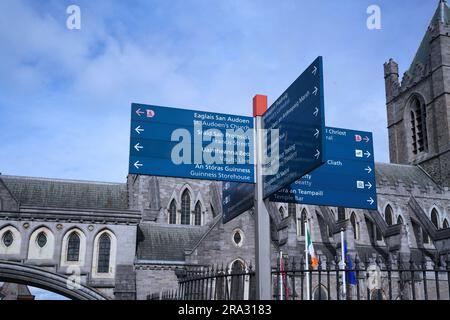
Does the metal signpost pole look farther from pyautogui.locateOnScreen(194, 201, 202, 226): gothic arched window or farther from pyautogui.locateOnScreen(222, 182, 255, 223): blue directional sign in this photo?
pyautogui.locateOnScreen(194, 201, 202, 226): gothic arched window

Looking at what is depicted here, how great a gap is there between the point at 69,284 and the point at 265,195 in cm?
1673

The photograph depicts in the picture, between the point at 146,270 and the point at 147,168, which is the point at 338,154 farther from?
the point at 146,270

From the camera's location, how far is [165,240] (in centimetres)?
2795

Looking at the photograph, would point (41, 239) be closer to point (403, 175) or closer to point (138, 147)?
point (138, 147)

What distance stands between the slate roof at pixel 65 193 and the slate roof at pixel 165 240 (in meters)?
3.67

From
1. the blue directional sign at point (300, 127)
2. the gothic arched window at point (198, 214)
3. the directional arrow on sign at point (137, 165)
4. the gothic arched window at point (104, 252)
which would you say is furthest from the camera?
the gothic arched window at point (198, 214)

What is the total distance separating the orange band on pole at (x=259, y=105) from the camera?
948 centimetres

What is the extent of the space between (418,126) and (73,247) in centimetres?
3548

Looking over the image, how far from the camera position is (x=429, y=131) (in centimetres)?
4662

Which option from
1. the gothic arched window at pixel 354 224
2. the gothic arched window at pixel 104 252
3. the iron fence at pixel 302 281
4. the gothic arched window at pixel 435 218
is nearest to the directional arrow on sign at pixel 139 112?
the iron fence at pixel 302 281

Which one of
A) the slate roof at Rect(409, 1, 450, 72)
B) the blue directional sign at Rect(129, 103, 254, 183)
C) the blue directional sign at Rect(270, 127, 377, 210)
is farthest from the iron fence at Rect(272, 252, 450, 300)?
the slate roof at Rect(409, 1, 450, 72)

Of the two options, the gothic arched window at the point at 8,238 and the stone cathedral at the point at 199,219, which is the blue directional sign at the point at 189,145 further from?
the gothic arched window at the point at 8,238
